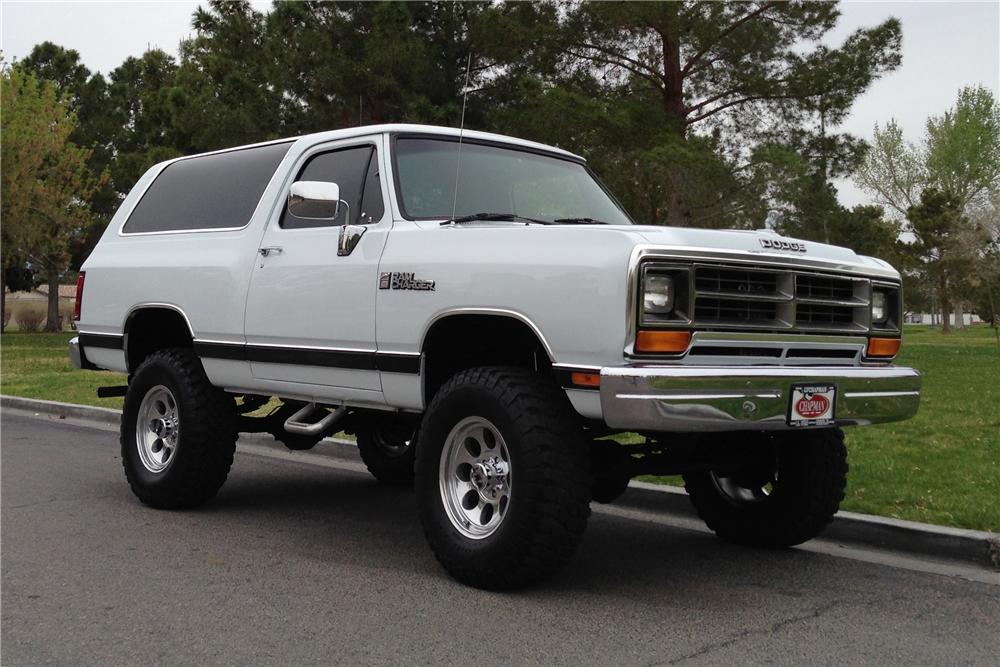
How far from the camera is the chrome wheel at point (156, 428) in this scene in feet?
23.2

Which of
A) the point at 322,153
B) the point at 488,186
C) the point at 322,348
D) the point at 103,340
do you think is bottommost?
the point at 103,340

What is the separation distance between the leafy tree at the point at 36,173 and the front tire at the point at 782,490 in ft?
109

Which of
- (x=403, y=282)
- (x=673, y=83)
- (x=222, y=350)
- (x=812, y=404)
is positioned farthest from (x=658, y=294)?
(x=673, y=83)

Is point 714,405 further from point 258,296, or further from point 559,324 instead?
point 258,296

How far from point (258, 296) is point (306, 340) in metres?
0.52

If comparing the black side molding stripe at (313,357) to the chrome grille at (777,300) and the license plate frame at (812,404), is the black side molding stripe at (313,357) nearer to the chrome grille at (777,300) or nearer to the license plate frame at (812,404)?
the chrome grille at (777,300)

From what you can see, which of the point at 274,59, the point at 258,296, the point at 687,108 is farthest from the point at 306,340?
the point at 274,59

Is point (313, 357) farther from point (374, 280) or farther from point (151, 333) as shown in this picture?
point (151, 333)

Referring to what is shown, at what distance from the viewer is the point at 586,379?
4.65 metres

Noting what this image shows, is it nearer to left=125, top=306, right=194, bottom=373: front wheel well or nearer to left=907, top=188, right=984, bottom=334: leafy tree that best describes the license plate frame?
left=125, top=306, right=194, bottom=373: front wheel well

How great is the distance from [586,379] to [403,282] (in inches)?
48.2

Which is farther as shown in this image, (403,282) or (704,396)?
(403,282)

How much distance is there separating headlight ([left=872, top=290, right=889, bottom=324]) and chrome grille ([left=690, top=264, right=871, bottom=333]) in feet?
0.57

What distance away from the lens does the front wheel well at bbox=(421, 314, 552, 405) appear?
5277 mm
